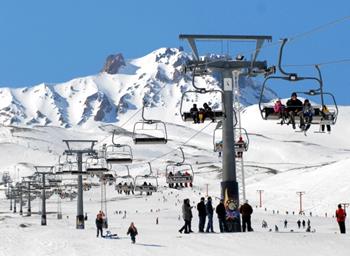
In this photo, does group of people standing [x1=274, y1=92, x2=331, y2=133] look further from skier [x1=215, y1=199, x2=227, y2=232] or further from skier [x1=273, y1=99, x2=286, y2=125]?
skier [x1=215, y1=199, x2=227, y2=232]

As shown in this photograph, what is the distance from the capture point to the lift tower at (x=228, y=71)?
32.5 meters

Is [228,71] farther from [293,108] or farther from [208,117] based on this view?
[293,108]

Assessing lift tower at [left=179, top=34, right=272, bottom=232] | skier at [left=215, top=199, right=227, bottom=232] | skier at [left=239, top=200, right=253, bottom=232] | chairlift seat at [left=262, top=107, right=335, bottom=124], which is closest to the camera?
chairlift seat at [left=262, top=107, right=335, bottom=124]

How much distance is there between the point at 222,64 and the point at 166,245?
397 inches

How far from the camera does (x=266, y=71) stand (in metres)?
32.9

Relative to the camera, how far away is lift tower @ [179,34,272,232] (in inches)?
1281

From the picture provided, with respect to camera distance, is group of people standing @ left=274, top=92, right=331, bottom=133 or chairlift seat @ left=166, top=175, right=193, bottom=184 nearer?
group of people standing @ left=274, top=92, right=331, bottom=133

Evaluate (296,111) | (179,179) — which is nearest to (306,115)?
(296,111)

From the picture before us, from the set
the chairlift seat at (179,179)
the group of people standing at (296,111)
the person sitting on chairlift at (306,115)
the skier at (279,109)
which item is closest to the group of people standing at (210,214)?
the skier at (279,109)

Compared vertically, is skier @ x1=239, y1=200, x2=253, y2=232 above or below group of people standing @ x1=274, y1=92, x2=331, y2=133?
below

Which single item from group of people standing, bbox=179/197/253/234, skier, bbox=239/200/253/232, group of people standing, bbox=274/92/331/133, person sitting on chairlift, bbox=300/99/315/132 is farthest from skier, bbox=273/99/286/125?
skier, bbox=239/200/253/232

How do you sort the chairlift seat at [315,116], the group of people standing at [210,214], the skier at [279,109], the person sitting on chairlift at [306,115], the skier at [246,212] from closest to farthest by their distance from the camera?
the person sitting on chairlift at [306,115], the skier at [279,109], the chairlift seat at [315,116], the group of people standing at [210,214], the skier at [246,212]

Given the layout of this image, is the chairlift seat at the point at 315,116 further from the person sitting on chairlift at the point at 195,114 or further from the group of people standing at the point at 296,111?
the person sitting on chairlift at the point at 195,114

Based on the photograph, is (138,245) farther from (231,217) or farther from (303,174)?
(303,174)
